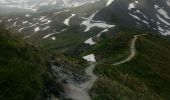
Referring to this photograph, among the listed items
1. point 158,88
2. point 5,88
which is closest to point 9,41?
point 5,88

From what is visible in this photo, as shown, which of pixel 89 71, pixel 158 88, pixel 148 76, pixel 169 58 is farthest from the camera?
pixel 169 58

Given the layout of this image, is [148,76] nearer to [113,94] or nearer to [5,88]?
[113,94]

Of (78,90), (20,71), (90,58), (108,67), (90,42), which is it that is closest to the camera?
(20,71)

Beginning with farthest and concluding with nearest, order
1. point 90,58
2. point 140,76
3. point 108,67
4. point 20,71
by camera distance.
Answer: point 90,58, point 140,76, point 108,67, point 20,71

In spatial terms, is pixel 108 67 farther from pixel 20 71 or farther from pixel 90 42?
pixel 90 42

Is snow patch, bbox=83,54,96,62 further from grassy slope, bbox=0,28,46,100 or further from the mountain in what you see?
grassy slope, bbox=0,28,46,100

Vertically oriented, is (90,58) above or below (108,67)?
below

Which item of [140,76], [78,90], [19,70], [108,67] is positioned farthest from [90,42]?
[19,70]
